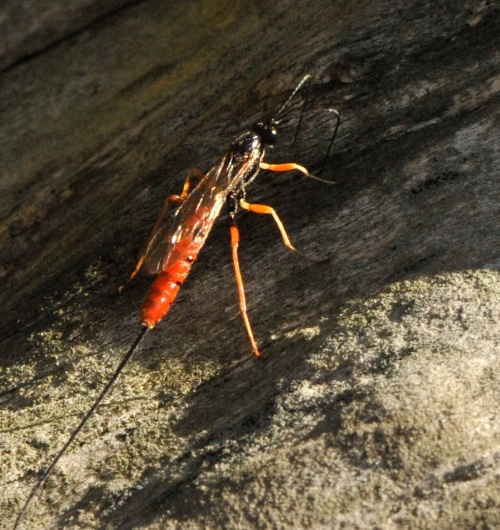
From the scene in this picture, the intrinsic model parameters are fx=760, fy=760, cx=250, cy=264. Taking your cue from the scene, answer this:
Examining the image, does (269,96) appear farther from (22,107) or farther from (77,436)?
(77,436)

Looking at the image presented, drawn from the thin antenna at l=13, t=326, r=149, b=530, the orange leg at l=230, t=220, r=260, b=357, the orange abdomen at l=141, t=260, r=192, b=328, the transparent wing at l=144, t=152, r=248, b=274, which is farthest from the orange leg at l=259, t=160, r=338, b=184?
the thin antenna at l=13, t=326, r=149, b=530

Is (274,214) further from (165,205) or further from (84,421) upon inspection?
(84,421)

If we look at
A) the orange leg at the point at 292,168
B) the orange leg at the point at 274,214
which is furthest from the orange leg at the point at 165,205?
the orange leg at the point at 292,168

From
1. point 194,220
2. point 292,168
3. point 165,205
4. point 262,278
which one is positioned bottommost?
point 262,278

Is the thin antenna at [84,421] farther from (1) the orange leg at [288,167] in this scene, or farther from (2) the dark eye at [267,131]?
(2) the dark eye at [267,131]

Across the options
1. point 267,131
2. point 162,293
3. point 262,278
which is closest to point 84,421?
point 162,293

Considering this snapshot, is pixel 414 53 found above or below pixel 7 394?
above

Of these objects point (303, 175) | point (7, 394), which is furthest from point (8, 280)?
point (303, 175)

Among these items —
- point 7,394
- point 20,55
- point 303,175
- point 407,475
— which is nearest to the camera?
point 407,475
